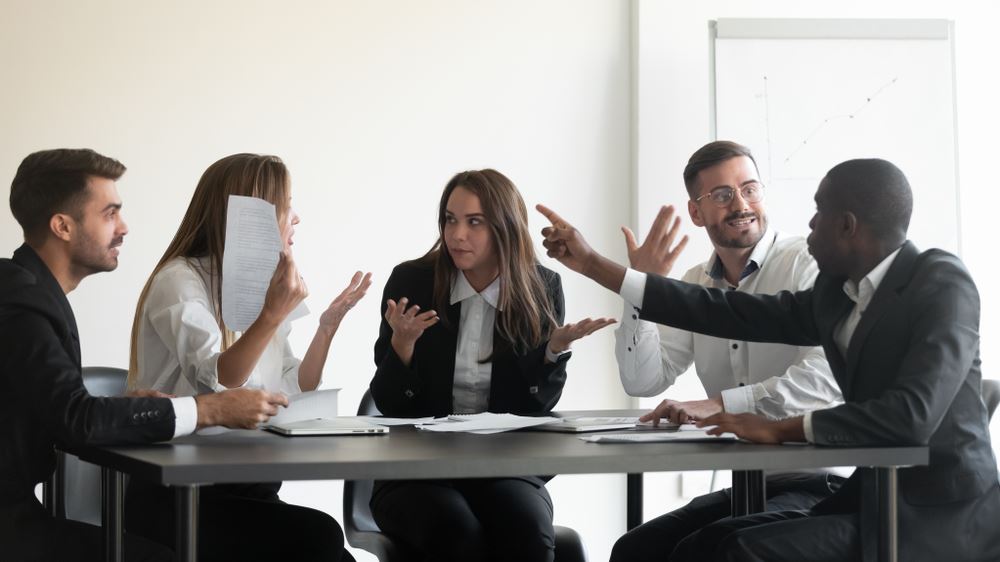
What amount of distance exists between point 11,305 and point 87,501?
3.60 ft

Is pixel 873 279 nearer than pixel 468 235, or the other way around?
pixel 873 279

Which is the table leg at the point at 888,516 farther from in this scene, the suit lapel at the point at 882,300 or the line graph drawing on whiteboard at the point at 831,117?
the line graph drawing on whiteboard at the point at 831,117

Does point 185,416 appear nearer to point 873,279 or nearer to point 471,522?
point 471,522

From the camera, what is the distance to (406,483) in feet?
8.37

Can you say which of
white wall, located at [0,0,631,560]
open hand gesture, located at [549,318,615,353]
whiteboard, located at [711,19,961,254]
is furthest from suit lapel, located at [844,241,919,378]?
white wall, located at [0,0,631,560]

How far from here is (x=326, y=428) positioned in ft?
6.95

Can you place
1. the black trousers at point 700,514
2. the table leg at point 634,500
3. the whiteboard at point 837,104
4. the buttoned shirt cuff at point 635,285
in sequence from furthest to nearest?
the whiteboard at point 837,104, the table leg at point 634,500, the black trousers at point 700,514, the buttoned shirt cuff at point 635,285

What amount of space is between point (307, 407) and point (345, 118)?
225 centimetres

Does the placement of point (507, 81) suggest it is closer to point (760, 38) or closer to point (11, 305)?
point (760, 38)

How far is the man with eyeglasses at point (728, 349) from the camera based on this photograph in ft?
8.57

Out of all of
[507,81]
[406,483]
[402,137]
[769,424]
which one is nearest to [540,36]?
[507,81]

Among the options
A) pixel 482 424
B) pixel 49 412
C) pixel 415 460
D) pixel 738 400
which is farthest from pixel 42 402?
pixel 738 400

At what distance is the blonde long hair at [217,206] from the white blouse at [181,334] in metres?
0.04

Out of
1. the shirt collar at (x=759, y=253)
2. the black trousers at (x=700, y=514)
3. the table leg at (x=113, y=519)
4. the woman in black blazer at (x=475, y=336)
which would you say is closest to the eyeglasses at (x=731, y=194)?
the shirt collar at (x=759, y=253)
